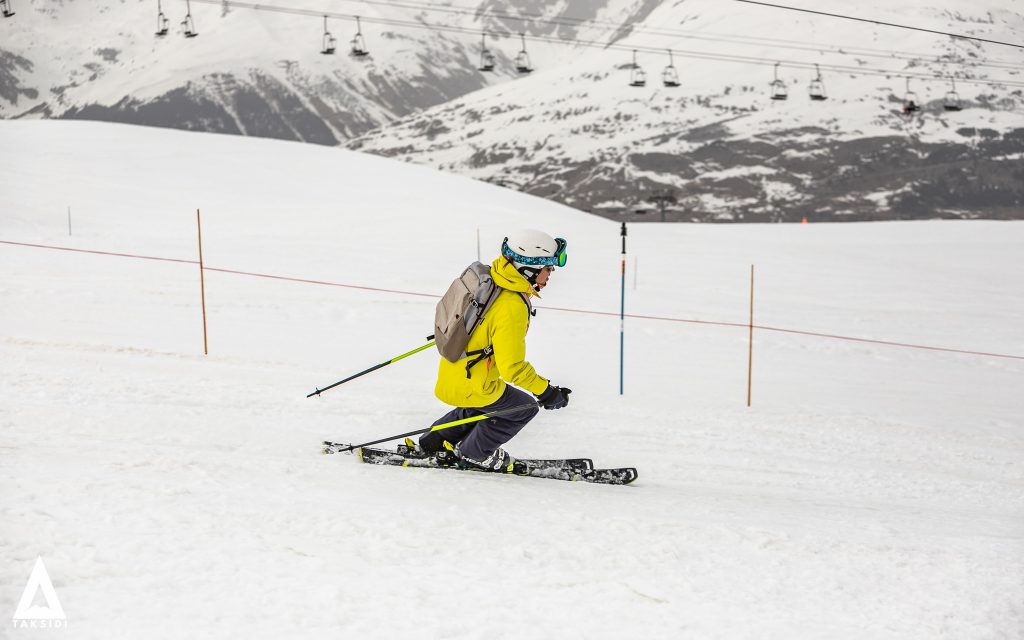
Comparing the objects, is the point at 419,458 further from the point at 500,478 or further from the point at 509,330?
the point at 509,330

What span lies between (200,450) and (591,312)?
10887 millimetres

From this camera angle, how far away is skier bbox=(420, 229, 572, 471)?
5.22m

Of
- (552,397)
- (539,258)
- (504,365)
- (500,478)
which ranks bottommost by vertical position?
(500,478)

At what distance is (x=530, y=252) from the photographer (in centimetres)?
527

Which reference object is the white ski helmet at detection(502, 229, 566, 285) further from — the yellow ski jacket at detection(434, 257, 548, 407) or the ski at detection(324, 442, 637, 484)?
the ski at detection(324, 442, 637, 484)

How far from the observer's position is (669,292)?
19.6 metres

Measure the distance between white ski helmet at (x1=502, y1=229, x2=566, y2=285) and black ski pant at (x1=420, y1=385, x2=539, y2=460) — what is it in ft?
2.67

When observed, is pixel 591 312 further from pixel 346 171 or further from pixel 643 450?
pixel 346 171

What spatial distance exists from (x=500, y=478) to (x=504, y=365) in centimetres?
96

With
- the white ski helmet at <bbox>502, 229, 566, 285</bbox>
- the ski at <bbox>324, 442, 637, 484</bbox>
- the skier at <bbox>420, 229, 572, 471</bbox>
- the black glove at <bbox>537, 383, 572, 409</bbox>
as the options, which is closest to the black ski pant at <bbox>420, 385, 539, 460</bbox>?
the skier at <bbox>420, 229, 572, 471</bbox>

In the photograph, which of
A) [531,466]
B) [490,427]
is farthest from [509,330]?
[531,466]

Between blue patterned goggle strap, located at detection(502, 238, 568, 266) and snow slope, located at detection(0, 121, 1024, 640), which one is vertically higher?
blue patterned goggle strap, located at detection(502, 238, 568, 266)

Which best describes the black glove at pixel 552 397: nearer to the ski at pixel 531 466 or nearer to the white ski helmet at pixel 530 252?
the white ski helmet at pixel 530 252

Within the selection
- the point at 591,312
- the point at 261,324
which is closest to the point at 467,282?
the point at 261,324
